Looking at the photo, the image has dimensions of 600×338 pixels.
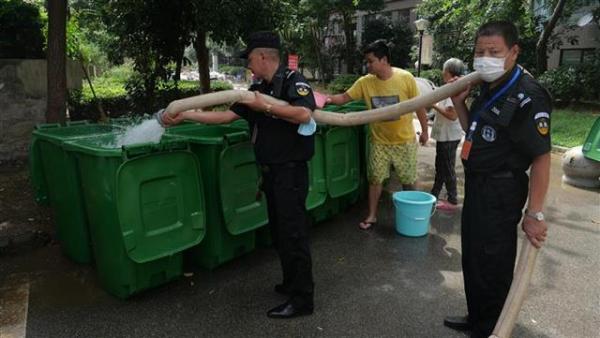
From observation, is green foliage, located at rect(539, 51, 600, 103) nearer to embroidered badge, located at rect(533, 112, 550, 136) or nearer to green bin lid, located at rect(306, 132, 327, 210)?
green bin lid, located at rect(306, 132, 327, 210)

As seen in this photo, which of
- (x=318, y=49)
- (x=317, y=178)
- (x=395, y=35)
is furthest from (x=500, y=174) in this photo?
(x=318, y=49)

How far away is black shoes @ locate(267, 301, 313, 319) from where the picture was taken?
114 inches

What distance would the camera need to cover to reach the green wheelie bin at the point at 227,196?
10.6 feet

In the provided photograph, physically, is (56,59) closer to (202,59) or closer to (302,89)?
(202,59)

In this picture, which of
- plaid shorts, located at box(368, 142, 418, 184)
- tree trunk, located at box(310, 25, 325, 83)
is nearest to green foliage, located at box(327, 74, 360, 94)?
tree trunk, located at box(310, 25, 325, 83)

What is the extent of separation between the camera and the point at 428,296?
3.20m

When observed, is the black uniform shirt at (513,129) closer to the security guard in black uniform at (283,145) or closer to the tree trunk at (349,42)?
the security guard in black uniform at (283,145)

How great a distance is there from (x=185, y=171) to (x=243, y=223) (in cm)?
64

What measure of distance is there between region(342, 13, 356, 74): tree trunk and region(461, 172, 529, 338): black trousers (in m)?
21.5

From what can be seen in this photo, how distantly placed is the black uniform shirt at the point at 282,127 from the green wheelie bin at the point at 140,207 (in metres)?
0.62

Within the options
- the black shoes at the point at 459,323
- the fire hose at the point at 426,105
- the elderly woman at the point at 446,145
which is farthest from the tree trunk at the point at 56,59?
the black shoes at the point at 459,323

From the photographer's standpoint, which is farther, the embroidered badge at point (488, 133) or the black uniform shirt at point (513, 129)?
the embroidered badge at point (488, 133)

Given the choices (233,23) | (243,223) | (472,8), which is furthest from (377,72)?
(472,8)

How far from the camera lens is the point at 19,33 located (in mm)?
6375
